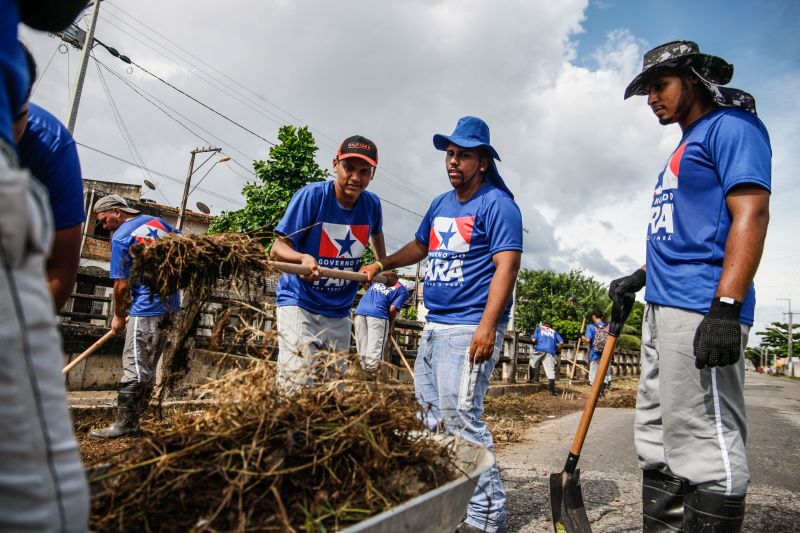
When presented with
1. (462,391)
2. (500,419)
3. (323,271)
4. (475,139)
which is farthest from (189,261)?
(500,419)

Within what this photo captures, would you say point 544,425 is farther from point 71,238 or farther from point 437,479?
point 71,238

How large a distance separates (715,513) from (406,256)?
220 cm

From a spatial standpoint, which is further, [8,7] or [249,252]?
[249,252]

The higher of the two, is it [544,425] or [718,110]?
[718,110]

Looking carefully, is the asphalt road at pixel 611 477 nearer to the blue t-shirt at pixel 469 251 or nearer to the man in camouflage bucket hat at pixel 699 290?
the man in camouflage bucket hat at pixel 699 290

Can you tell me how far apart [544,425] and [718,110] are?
6095mm

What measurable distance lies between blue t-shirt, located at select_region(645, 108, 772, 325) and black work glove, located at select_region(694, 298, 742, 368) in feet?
0.57

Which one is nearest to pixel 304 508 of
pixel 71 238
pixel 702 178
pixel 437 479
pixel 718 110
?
pixel 437 479

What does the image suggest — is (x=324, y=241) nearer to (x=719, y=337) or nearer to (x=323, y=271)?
(x=323, y=271)

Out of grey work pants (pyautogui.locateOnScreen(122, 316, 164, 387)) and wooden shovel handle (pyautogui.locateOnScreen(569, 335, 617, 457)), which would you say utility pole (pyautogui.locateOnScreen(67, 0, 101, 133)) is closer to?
grey work pants (pyautogui.locateOnScreen(122, 316, 164, 387))

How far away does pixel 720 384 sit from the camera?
6.82 feet

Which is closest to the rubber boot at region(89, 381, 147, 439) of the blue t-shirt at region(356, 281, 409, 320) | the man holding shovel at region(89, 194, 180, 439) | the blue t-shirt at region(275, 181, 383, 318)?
the man holding shovel at region(89, 194, 180, 439)

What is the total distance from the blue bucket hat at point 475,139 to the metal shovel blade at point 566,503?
1.67 m

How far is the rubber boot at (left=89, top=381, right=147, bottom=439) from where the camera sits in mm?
4469
